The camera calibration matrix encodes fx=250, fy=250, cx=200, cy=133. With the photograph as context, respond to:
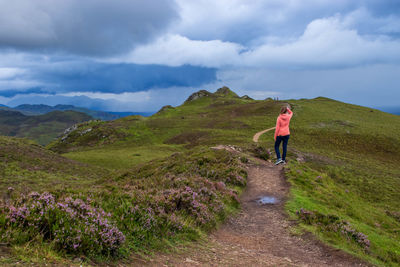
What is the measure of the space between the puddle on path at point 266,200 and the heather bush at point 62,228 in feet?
32.5

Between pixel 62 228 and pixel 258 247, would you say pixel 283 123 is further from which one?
pixel 62 228

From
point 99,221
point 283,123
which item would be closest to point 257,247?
point 99,221

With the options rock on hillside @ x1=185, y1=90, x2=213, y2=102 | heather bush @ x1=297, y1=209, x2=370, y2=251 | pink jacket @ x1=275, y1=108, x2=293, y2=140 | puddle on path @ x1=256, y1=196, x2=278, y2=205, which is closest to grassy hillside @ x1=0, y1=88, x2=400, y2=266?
heather bush @ x1=297, y1=209, x2=370, y2=251

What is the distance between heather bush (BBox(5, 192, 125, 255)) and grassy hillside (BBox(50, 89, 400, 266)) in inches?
324

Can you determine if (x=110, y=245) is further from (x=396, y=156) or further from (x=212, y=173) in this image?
(x=396, y=156)

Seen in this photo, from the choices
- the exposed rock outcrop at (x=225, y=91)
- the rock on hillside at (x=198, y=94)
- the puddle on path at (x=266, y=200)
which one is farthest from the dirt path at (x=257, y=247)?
the exposed rock outcrop at (x=225, y=91)

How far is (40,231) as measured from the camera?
17.3 ft

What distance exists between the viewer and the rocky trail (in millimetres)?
7026

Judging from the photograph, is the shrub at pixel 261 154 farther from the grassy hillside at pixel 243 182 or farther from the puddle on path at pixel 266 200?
the puddle on path at pixel 266 200

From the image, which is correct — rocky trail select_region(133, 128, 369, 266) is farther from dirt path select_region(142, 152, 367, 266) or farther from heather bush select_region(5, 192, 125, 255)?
heather bush select_region(5, 192, 125, 255)

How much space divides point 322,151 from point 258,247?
45884mm

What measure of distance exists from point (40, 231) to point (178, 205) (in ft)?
18.6

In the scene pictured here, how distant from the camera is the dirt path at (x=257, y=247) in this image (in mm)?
7039

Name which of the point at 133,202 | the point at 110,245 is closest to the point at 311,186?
the point at 133,202
